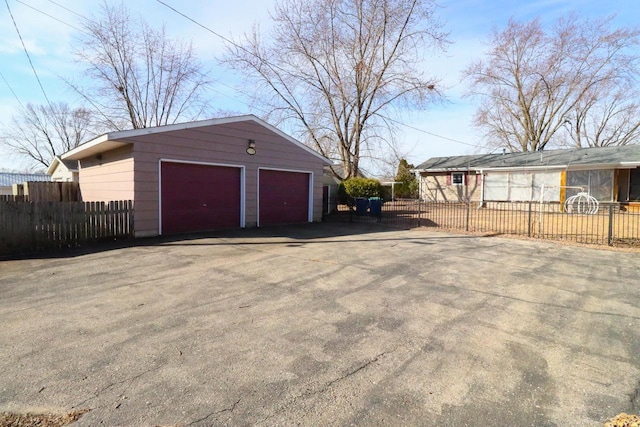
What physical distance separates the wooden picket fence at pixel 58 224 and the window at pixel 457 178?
2009 cm

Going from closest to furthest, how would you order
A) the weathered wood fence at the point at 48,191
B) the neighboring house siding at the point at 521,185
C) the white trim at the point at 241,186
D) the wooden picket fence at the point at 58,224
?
the wooden picket fence at the point at 58,224, the white trim at the point at 241,186, the weathered wood fence at the point at 48,191, the neighboring house siding at the point at 521,185

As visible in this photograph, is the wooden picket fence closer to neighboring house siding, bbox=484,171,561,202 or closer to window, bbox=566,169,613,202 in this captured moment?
neighboring house siding, bbox=484,171,561,202

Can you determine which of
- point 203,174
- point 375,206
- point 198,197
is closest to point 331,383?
point 198,197

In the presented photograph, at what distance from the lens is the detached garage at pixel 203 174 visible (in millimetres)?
9234

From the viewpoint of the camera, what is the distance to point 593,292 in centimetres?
502

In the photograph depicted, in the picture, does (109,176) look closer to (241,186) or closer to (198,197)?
(198,197)

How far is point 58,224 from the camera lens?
25.9 feet

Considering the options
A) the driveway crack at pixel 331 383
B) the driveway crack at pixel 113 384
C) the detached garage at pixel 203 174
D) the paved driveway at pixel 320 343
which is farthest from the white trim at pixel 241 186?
the driveway crack at pixel 331 383

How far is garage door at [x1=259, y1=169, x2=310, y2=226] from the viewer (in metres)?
12.2

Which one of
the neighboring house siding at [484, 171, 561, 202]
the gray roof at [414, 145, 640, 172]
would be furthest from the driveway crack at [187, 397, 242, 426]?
the gray roof at [414, 145, 640, 172]

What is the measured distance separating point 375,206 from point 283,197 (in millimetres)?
5241

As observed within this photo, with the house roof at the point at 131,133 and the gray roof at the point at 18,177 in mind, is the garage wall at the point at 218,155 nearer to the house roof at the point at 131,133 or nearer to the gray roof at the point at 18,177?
the house roof at the point at 131,133

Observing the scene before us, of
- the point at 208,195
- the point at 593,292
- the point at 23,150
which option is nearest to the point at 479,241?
the point at 593,292

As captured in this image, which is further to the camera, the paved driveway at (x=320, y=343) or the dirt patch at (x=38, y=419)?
the paved driveway at (x=320, y=343)
